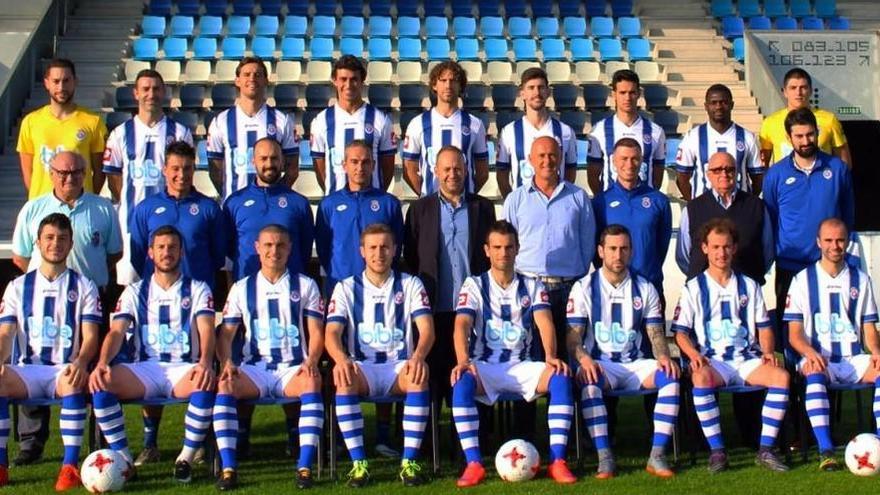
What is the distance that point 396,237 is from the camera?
5.70 metres

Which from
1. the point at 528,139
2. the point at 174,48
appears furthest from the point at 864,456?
the point at 174,48

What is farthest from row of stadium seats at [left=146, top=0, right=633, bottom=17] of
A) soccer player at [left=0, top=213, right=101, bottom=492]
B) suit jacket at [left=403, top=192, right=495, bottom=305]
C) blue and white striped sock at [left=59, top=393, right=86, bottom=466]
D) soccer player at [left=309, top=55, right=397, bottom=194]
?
blue and white striped sock at [left=59, top=393, right=86, bottom=466]

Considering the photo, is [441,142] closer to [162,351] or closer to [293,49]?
[162,351]

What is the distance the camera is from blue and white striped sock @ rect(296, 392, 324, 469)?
488 centimetres

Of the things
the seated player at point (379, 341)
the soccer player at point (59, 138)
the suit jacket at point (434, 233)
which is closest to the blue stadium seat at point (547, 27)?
the soccer player at point (59, 138)

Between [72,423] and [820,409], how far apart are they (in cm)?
339

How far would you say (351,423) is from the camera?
493 cm

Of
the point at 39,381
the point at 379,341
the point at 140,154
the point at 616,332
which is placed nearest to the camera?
the point at 39,381

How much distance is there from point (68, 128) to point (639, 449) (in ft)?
11.8

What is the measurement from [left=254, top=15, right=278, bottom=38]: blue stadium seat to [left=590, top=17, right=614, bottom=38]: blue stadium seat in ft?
15.6

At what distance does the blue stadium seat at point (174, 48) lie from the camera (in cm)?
1562

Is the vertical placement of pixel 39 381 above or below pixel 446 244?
below

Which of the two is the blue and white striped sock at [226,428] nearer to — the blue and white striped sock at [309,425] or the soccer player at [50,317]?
the blue and white striped sock at [309,425]

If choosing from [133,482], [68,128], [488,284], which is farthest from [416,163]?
[133,482]
